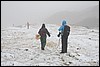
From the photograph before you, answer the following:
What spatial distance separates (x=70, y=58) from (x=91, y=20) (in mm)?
112144

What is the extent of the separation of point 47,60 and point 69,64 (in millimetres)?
1478

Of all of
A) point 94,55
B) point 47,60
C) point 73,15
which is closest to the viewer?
point 47,60

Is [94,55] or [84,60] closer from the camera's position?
[84,60]

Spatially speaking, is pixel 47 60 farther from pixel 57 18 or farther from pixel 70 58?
pixel 57 18

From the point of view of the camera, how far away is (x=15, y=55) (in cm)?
1966

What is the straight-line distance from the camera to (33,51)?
21.3 m

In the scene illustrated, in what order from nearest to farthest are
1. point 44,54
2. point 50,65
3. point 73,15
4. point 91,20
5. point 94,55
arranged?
point 50,65 → point 44,54 → point 94,55 → point 91,20 → point 73,15

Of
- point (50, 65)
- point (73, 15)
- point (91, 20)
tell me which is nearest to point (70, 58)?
point (50, 65)

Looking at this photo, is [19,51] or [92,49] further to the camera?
[92,49]

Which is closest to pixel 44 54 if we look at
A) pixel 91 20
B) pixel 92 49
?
pixel 92 49

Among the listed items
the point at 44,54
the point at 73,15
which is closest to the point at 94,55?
the point at 44,54

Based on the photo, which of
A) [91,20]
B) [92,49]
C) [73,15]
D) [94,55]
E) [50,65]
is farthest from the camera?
[73,15]

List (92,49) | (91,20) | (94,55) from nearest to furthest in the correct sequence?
(94,55) → (92,49) → (91,20)

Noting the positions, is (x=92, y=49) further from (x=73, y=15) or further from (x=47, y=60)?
(x=73, y=15)
